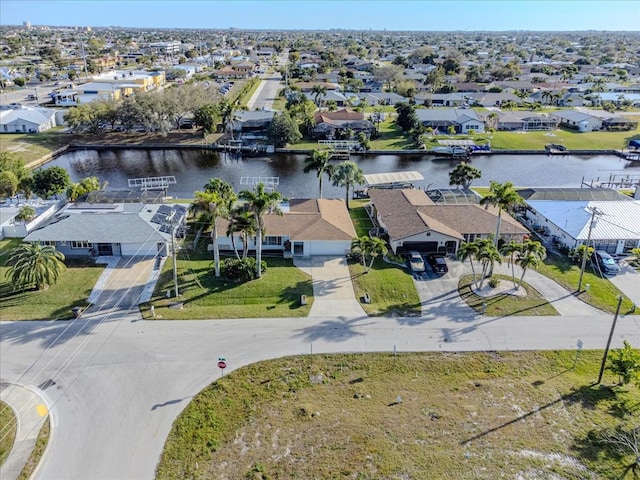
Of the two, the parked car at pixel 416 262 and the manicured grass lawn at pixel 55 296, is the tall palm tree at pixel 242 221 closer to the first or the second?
the manicured grass lawn at pixel 55 296

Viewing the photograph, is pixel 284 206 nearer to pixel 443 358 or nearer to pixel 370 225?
pixel 370 225

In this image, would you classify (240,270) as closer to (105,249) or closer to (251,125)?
(105,249)

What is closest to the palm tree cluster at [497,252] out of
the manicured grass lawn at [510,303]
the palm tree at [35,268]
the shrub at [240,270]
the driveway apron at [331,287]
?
the manicured grass lawn at [510,303]

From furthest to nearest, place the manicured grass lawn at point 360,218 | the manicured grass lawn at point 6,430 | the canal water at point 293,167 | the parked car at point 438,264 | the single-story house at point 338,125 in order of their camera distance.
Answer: the single-story house at point 338,125, the canal water at point 293,167, the manicured grass lawn at point 360,218, the parked car at point 438,264, the manicured grass lawn at point 6,430

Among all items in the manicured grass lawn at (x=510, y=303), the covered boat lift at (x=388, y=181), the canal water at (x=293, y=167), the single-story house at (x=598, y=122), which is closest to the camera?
the manicured grass lawn at (x=510, y=303)

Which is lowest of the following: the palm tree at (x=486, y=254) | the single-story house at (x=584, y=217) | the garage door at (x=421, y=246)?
the garage door at (x=421, y=246)

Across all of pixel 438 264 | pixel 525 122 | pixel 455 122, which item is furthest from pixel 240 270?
pixel 525 122

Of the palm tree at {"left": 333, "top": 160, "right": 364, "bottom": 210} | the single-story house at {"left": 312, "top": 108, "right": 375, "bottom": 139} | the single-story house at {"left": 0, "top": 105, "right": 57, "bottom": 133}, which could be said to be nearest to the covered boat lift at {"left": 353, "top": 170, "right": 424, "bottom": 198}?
the palm tree at {"left": 333, "top": 160, "right": 364, "bottom": 210}
